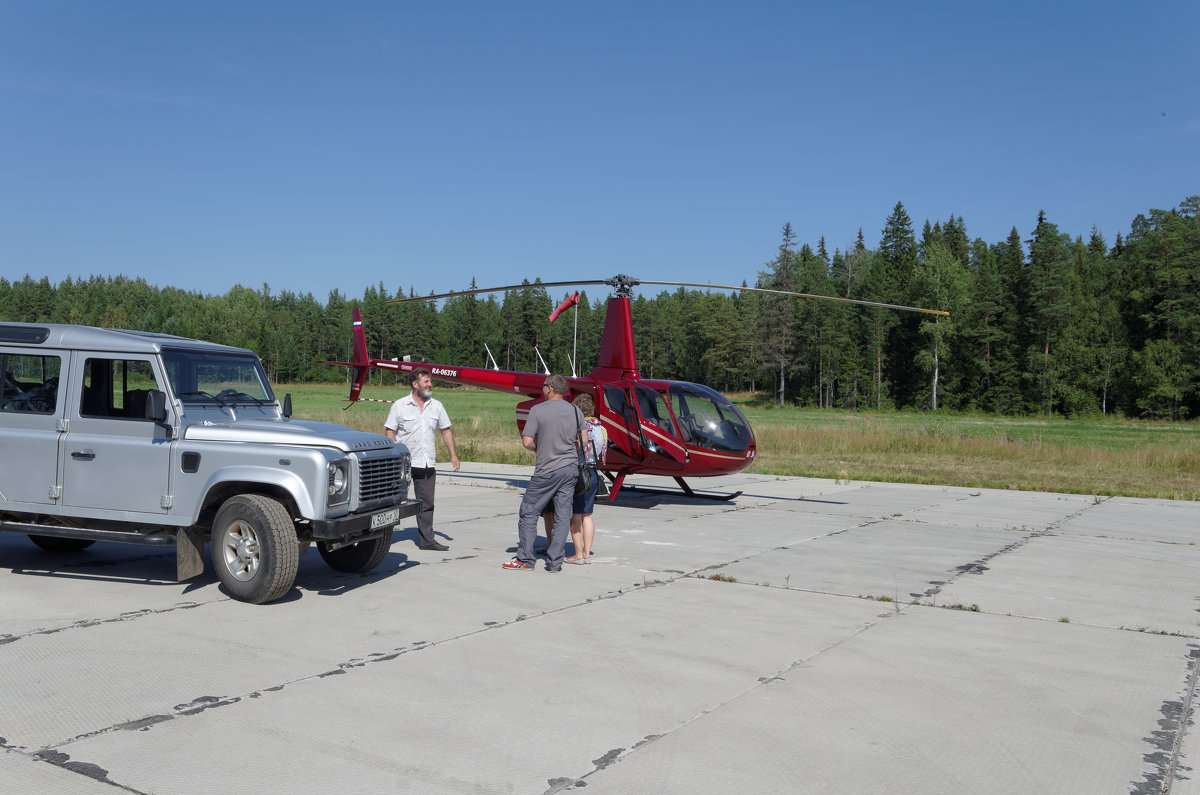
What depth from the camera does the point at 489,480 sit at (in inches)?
680

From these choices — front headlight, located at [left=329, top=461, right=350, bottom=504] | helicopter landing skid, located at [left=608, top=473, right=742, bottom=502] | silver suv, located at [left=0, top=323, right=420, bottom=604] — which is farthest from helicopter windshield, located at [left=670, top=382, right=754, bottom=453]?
front headlight, located at [left=329, top=461, right=350, bottom=504]

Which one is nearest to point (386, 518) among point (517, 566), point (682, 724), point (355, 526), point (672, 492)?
point (355, 526)

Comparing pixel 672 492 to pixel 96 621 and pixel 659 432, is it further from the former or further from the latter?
pixel 96 621

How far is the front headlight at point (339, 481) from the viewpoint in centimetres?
684

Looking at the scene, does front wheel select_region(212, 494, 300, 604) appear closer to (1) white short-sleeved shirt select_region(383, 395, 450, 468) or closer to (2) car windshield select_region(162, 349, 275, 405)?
(2) car windshield select_region(162, 349, 275, 405)

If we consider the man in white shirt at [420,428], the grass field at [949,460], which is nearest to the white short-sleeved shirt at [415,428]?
the man in white shirt at [420,428]

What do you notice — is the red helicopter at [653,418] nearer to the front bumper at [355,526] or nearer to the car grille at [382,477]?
the car grille at [382,477]

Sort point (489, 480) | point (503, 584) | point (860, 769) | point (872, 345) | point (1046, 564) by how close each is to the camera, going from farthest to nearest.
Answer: point (872, 345), point (489, 480), point (1046, 564), point (503, 584), point (860, 769)

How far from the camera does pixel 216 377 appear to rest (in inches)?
308

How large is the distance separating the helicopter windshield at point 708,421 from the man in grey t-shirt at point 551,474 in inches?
201

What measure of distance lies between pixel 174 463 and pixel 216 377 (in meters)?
1.07

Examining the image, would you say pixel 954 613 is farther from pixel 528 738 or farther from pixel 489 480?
pixel 489 480

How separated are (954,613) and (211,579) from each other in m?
6.44

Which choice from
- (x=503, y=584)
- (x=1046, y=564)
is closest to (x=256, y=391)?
(x=503, y=584)
